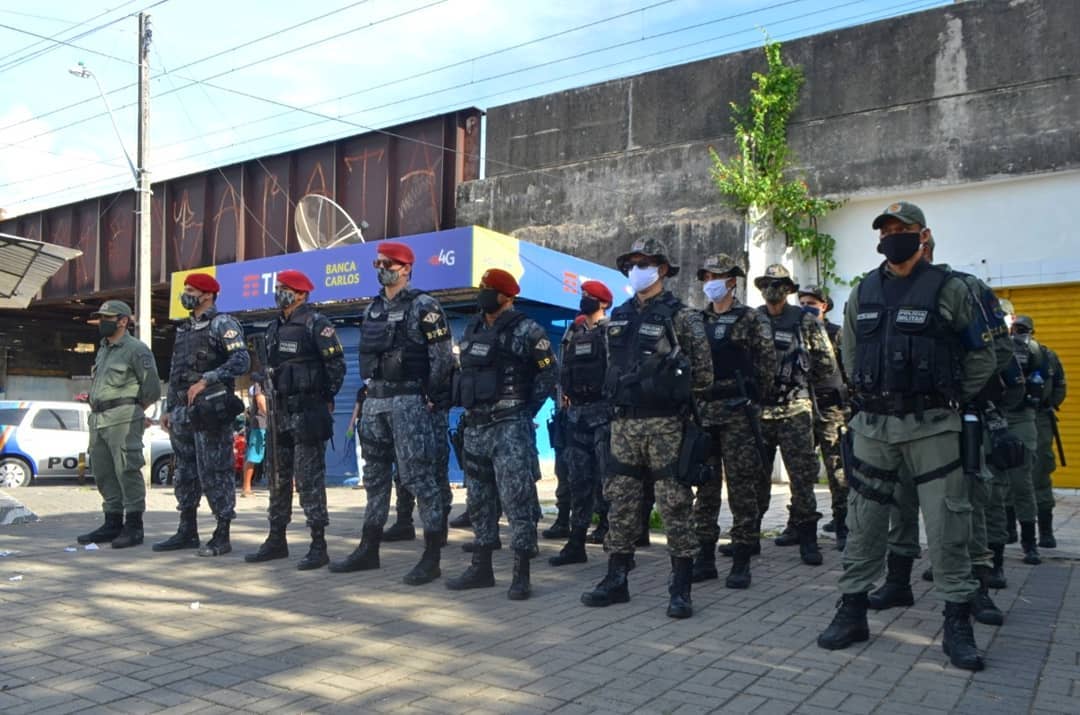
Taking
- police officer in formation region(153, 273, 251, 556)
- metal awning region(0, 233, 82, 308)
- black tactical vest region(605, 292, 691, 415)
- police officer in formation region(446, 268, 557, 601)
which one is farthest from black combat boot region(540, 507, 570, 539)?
metal awning region(0, 233, 82, 308)

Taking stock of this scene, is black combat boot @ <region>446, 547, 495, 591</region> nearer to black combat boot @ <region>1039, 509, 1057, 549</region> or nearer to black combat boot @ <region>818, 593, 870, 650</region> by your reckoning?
black combat boot @ <region>818, 593, 870, 650</region>

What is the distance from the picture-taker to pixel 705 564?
5902 mm

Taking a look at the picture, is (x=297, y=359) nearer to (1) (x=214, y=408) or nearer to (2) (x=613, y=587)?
(1) (x=214, y=408)

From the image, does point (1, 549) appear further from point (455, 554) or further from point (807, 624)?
point (807, 624)

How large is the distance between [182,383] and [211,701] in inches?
152

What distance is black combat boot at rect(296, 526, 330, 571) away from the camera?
247 inches

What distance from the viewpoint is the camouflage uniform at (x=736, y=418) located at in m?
5.86

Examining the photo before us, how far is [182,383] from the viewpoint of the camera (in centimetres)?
691

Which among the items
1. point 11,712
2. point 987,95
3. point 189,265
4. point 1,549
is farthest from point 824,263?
point 189,265

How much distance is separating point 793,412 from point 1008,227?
7.47 meters

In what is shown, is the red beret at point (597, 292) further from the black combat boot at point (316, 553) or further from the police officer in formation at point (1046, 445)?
the police officer in formation at point (1046, 445)

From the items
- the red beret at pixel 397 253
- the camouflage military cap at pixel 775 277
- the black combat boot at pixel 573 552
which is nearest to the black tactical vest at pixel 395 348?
the red beret at pixel 397 253

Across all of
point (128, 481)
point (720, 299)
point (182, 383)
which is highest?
point (720, 299)

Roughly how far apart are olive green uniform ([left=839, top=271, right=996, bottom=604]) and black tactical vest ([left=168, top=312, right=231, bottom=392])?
4.78 m
